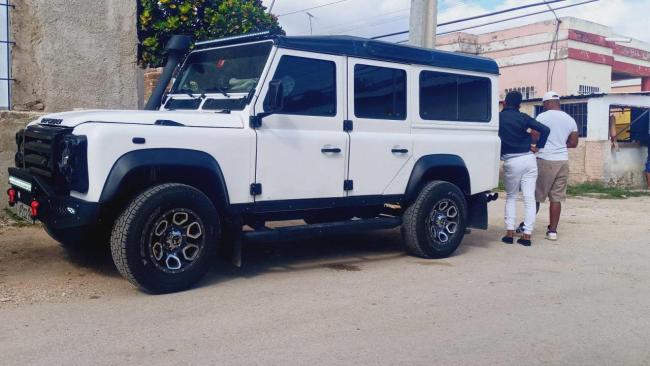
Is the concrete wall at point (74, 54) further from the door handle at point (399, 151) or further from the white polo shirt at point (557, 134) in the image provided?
the white polo shirt at point (557, 134)

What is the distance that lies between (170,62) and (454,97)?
3159 mm

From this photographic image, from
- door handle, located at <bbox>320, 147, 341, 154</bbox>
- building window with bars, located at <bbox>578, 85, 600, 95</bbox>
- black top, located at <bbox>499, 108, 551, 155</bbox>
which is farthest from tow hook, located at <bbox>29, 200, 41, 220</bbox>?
building window with bars, located at <bbox>578, 85, 600, 95</bbox>

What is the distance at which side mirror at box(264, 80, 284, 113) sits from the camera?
19.1ft

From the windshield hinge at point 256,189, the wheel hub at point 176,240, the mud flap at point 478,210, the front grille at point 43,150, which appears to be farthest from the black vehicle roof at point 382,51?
the front grille at point 43,150

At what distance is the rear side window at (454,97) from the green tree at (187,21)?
120 inches

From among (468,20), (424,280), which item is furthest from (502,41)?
(424,280)

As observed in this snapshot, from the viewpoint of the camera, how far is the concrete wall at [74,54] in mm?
8445

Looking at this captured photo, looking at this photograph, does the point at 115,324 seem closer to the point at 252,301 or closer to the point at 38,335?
the point at 38,335

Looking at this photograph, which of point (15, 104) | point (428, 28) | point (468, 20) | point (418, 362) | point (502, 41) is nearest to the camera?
point (418, 362)

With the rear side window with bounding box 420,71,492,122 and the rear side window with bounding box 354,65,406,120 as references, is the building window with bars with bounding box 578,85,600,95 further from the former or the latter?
the rear side window with bounding box 354,65,406,120

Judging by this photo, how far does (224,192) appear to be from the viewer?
5715 millimetres

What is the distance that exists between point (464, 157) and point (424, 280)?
1864 millimetres

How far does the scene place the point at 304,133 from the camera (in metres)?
6.23

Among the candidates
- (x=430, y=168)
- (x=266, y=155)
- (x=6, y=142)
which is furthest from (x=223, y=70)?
(x=6, y=142)
